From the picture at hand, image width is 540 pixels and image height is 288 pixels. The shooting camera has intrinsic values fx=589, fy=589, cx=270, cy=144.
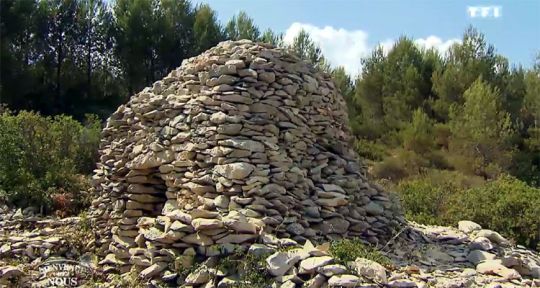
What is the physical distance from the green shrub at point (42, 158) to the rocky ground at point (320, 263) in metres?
2.71

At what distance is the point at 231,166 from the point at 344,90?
16303 mm

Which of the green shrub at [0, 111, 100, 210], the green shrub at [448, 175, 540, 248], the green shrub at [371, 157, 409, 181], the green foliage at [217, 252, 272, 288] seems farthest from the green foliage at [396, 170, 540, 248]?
the green shrub at [0, 111, 100, 210]

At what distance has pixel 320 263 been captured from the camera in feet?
15.1

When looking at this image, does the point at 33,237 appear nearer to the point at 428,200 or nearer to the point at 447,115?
the point at 428,200

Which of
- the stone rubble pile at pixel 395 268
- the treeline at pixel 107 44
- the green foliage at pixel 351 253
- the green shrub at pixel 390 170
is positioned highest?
the treeline at pixel 107 44

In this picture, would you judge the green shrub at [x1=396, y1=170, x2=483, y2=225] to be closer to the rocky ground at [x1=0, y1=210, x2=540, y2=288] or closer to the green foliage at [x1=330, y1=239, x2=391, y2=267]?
the rocky ground at [x1=0, y1=210, x2=540, y2=288]

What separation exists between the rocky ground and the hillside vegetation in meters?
4.73

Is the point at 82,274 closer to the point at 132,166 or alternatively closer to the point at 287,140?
the point at 132,166

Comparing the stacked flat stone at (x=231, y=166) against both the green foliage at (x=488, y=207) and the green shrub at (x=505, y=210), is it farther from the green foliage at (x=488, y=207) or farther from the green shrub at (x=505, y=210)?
the green shrub at (x=505, y=210)

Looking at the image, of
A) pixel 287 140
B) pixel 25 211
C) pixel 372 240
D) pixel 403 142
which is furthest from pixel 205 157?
pixel 403 142

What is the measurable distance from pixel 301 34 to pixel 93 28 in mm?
7921

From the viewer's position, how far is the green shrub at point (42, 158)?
10477 mm

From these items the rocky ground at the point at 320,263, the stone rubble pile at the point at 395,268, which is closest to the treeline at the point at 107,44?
the rocky ground at the point at 320,263

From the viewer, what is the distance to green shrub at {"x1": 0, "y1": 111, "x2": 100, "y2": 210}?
34.4 feet
